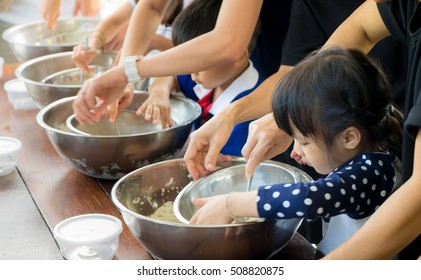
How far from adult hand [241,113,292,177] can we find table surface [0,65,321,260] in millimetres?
188

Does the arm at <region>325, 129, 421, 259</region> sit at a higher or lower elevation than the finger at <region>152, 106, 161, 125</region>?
higher

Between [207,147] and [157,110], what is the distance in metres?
0.39

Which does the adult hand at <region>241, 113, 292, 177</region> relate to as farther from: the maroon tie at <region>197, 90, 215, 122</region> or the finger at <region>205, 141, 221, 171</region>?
the maroon tie at <region>197, 90, 215, 122</region>

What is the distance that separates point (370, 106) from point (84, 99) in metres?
0.82

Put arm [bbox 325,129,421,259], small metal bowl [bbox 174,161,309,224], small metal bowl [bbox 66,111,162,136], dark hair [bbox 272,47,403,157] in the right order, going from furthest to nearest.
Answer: small metal bowl [bbox 66,111,162,136] → small metal bowl [bbox 174,161,309,224] → dark hair [bbox 272,47,403,157] → arm [bbox 325,129,421,259]

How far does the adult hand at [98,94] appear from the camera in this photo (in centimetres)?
185

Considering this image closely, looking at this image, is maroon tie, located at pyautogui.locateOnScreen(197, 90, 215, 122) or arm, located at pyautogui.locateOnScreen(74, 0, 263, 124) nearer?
arm, located at pyautogui.locateOnScreen(74, 0, 263, 124)

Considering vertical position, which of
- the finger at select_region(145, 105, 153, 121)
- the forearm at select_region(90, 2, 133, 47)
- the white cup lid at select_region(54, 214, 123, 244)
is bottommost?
the finger at select_region(145, 105, 153, 121)

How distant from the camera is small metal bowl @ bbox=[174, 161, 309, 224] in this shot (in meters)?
1.50

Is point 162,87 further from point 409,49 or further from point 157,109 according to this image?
point 409,49

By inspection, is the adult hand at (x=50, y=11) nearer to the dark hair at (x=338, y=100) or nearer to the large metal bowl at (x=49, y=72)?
the large metal bowl at (x=49, y=72)

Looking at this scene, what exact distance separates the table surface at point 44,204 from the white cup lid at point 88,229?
0.04 m

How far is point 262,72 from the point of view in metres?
2.18

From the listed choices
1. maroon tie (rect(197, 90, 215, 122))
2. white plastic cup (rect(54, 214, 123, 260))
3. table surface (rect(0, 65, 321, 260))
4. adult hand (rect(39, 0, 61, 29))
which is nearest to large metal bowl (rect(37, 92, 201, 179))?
table surface (rect(0, 65, 321, 260))
